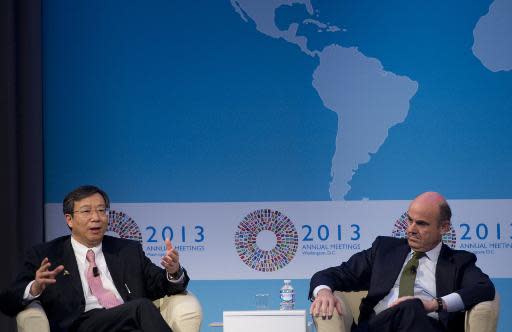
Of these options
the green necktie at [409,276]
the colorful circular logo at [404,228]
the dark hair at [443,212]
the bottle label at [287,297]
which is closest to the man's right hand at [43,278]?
the bottle label at [287,297]

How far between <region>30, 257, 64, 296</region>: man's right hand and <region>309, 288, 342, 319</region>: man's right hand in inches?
50.7

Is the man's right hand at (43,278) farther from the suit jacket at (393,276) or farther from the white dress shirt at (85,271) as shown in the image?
the suit jacket at (393,276)

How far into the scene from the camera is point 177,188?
630cm

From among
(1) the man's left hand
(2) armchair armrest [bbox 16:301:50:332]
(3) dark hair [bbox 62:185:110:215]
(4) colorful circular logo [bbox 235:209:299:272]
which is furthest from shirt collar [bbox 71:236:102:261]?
(1) the man's left hand

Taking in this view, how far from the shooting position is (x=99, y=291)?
490 cm

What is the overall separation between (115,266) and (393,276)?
149 centimetres

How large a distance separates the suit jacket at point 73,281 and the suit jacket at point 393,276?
858 mm

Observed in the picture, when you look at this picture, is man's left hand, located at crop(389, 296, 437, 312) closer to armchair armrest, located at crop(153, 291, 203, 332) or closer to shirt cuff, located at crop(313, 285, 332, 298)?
shirt cuff, located at crop(313, 285, 332, 298)

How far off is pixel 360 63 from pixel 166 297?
2.21m

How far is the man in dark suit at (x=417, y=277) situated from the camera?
4648 millimetres

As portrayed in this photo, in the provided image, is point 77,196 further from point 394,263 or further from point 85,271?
point 394,263

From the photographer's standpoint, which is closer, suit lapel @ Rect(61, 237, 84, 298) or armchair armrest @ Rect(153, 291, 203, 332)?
armchair armrest @ Rect(153, 291, 203, 332)

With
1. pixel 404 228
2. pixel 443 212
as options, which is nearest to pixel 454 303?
pixel 443 212

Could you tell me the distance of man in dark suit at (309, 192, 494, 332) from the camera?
465 cm
